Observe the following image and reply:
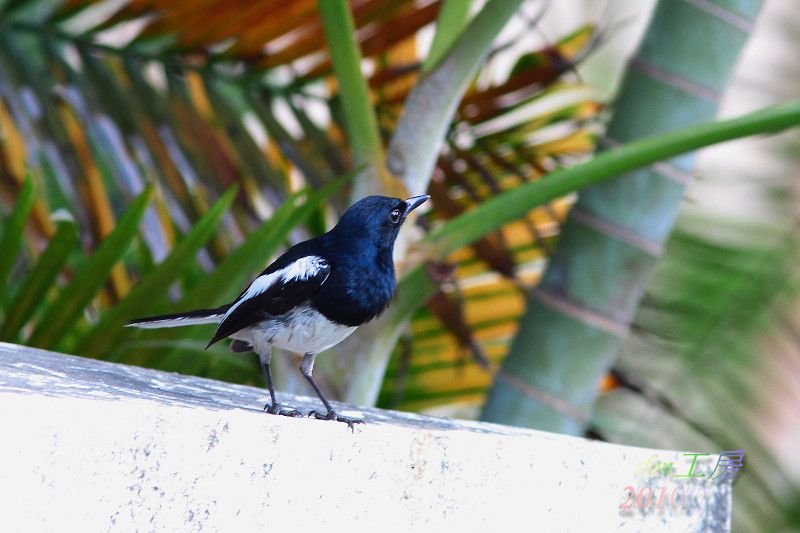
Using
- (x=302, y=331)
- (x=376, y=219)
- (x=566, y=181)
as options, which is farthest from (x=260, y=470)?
(x=566, y=181)

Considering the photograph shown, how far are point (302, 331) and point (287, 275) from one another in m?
0.11

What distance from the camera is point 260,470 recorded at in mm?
1343

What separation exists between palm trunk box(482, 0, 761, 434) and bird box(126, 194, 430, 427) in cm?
58

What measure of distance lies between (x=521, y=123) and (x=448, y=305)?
83 cm

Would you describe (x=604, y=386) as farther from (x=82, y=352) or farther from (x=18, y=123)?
(x=18, y=123)

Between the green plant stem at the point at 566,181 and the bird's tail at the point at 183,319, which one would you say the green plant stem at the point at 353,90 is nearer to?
the green plant stem at the point at 566,181

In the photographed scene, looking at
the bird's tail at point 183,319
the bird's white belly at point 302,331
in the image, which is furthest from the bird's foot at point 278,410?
the bird's tail at point 183,319

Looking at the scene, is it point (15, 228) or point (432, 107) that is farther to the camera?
point (432, 107)

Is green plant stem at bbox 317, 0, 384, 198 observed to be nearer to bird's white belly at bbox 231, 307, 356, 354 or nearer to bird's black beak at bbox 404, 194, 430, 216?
bird's black beak at bbox 404, 194, 430, 216

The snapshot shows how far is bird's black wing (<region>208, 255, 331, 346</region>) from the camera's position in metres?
1.80

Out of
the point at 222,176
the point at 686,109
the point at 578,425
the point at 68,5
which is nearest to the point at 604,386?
the point at 578,425

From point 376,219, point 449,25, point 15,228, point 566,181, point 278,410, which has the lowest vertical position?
point 278,410

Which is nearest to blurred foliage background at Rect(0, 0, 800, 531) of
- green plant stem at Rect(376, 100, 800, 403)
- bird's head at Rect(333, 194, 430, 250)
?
green plant stem at Rect(376, 100, 800, 403)

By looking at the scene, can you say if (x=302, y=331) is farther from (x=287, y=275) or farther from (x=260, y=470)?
(x=260, y=470)
